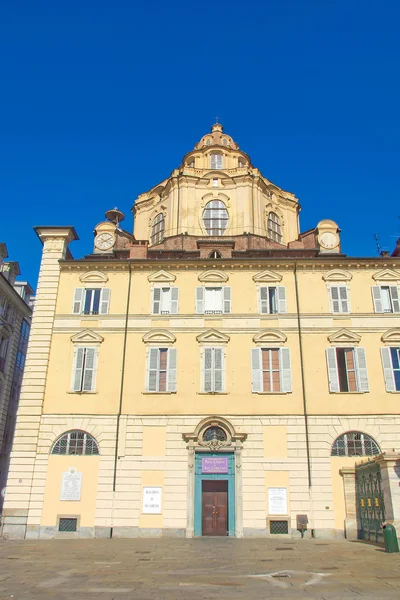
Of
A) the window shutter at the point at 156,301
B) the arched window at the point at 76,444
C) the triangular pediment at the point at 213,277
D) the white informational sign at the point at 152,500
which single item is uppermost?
the triangular pediment at the point at 213,277

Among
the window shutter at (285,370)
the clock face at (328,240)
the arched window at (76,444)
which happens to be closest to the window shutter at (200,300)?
the window shutter at (285,370)

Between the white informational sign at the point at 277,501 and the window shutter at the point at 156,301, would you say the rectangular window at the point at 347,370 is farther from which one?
the window shutter at the point at 156,301

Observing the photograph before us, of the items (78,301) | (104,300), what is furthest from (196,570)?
(78,301)

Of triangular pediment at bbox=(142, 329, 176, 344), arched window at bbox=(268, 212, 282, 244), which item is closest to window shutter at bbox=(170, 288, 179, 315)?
triangular pediment at bbox=(142, 329, 176, 344)

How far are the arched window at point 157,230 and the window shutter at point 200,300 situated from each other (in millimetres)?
12192

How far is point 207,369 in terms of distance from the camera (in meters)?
26.1

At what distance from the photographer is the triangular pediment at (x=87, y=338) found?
88.5 feet

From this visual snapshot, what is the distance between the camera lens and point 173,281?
28.4 m

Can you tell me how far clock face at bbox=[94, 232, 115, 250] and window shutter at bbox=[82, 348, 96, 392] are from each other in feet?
27.2

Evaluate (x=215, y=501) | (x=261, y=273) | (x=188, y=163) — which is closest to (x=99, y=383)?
(x=215, y=501)

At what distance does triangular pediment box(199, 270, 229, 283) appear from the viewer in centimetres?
2825

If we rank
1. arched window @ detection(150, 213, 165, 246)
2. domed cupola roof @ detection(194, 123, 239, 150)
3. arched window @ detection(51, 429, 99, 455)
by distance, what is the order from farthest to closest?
1. domed cupola roof @ detection(194, 123, 239, 150)
2. arched window @ detection(150, 213, 165, 246)
3. arched window @ detection(51, 429, 99, 455)

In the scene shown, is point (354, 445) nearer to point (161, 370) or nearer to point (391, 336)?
point (391, 336)

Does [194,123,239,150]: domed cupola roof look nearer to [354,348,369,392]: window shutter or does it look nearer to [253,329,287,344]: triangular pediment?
[253,329,287,344]: triangular pediment
